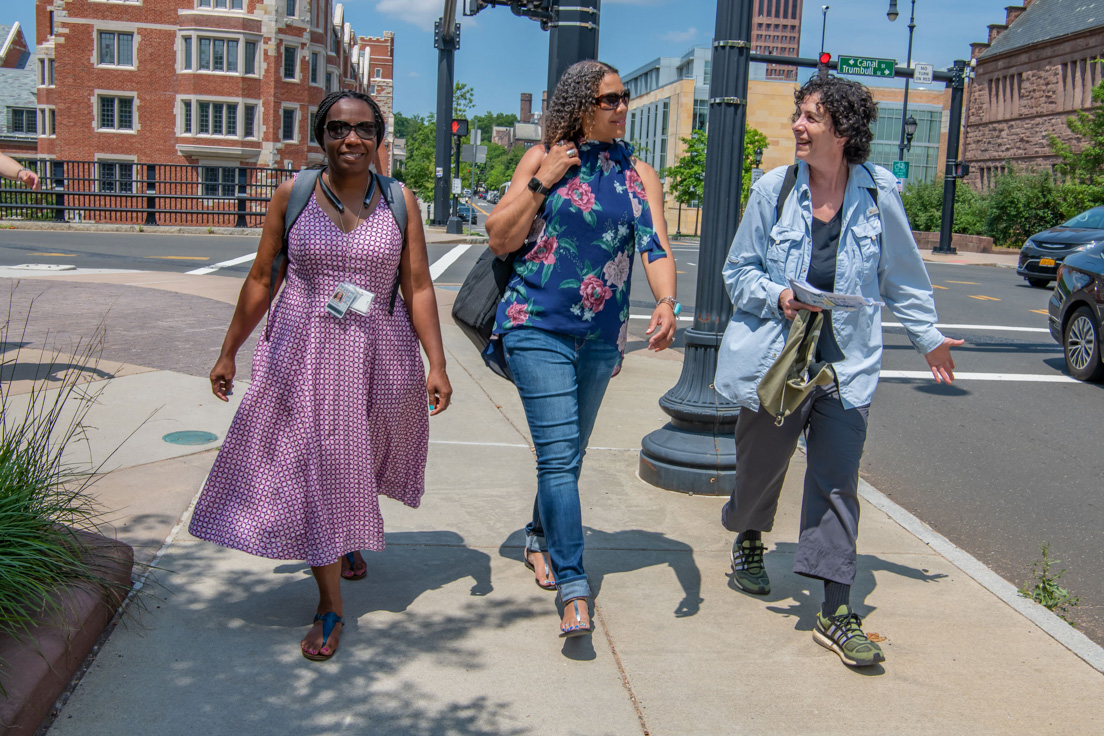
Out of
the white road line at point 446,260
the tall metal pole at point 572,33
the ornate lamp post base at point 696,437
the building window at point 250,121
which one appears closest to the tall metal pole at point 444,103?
the white road line at point 446,260

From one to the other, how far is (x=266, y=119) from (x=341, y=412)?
48.7 m

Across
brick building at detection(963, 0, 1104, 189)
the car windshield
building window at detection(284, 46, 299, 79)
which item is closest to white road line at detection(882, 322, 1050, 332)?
the car windshield

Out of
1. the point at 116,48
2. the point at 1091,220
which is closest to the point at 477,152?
the point at 116,48

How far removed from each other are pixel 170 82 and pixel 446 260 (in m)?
32.7

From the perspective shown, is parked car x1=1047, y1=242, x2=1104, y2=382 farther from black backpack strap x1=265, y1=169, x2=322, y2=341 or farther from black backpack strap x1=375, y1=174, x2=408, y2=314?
black backpack strap x1=265, y1=169, x2=322, y2=341

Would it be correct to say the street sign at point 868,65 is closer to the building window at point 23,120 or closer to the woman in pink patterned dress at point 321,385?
the woman in pink patterned dress at point 321,385

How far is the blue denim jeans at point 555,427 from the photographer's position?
3.58 meters

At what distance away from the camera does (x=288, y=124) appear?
166ft

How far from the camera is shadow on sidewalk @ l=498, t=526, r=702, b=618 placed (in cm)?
Answer: 428

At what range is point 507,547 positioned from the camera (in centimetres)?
462

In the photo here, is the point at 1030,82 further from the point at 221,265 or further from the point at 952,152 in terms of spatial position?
the point at 221,265

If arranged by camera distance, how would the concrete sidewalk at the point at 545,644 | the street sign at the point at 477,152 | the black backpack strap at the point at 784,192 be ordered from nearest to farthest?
the concrete sidewalk at the point at 545,644 < the black backpack strap at the point at 784,192 < the street sign at the point at 477,152

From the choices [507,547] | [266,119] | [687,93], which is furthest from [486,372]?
[687,93]

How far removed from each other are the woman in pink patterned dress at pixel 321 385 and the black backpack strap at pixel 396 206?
0.7 inches
